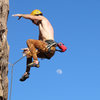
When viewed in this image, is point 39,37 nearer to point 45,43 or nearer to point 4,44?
point 45,43

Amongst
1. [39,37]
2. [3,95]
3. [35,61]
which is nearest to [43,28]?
[39,37]

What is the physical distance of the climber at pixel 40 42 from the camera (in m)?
13.5

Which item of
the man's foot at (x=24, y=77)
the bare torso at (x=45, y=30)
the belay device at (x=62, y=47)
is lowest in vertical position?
the man's foot at (x=24, y=77)

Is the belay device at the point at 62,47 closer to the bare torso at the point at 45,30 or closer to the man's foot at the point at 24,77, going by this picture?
the bare torso at the point at 45,30

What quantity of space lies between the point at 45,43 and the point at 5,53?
2104 millimetres

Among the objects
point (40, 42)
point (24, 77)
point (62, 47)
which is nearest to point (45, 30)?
point (40, 42)

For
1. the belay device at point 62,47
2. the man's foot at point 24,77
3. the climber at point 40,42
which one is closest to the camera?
the climber at point 40,42

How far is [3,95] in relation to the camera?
14.5m

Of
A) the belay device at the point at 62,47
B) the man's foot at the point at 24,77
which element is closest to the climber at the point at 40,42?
the man's foot at the point at 24,77

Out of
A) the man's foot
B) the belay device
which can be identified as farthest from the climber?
the belay device

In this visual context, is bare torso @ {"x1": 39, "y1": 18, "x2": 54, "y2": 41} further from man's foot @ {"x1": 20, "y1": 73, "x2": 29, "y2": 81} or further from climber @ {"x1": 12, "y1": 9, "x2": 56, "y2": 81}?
man's foot @ {"x1": 20, "y1": 73, "x2": 29, "y2": 81}

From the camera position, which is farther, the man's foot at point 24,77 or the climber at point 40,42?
the man's foot at point 24,77

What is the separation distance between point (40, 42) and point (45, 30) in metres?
0.57

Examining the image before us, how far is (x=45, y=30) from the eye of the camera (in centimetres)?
1380
